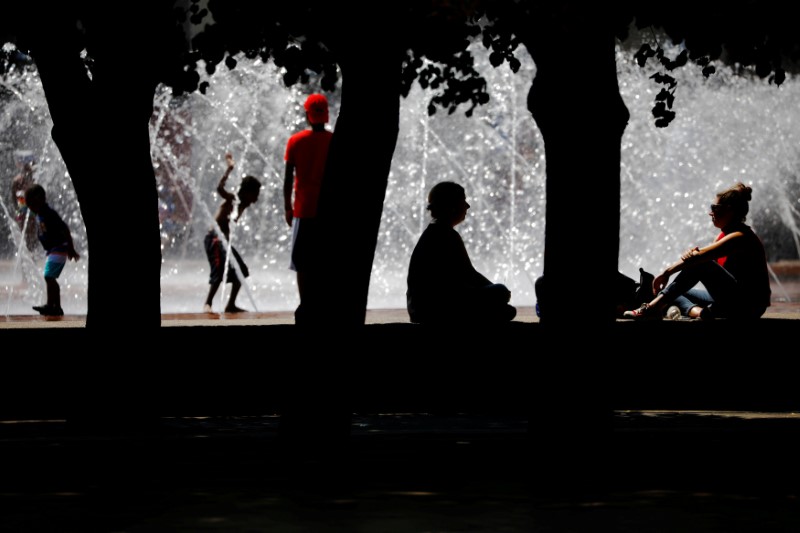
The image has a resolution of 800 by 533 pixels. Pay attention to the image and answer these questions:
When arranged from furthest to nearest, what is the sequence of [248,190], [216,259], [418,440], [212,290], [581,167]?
[212,290] < [216,259] < [248,190] < [418,440] < [581,167]

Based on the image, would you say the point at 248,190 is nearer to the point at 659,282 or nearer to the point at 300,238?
the point at 300,238

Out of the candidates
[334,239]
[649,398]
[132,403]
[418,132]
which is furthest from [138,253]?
[418,132]

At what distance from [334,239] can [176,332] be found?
270 centimetres

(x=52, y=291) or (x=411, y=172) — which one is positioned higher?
(x=411, y=172)

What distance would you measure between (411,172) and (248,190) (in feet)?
29.9

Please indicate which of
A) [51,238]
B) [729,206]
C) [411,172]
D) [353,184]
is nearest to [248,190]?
[51,238]

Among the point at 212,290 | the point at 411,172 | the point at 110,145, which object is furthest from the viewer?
the point at 411,172

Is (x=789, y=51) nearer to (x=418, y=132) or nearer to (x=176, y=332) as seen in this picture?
(x=176, y=332)

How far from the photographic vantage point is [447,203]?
493 inches

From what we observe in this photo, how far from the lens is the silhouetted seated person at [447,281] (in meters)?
12.3

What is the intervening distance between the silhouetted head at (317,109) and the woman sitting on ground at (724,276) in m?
2.52

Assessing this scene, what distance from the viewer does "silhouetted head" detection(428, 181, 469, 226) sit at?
12.5m

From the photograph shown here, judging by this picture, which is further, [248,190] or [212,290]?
[212,290]

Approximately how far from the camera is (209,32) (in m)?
13.1
